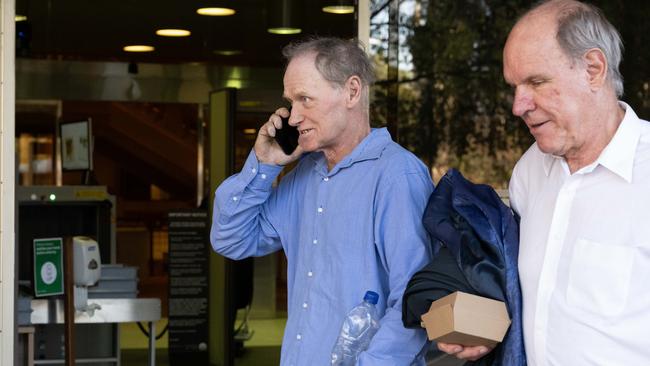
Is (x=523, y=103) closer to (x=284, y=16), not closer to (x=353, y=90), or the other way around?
(x=353, y=90)

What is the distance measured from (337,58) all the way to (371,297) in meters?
0.58

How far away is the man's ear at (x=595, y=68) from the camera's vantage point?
2.15 meters

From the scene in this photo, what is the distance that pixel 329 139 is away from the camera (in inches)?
107

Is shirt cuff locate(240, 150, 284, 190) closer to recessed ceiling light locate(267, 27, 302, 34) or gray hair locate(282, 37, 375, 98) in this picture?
gray hair locate(282, 37, 375, 98)

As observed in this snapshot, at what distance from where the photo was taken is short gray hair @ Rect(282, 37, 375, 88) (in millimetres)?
2711

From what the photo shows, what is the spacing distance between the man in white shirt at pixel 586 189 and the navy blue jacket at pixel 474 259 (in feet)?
0.32

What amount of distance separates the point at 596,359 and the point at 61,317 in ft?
13.1

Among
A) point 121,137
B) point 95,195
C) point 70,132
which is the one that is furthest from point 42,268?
point 121,137

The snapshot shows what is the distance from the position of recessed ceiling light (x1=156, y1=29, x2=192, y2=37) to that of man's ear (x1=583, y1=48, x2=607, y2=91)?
7.82m

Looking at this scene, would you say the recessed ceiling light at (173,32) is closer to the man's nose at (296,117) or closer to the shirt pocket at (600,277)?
the man's nose at (296,117)

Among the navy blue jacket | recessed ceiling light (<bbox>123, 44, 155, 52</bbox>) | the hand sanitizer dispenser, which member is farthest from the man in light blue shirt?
recessed ceiling light (<bbox>123, 44, 155, 52</bbox>)

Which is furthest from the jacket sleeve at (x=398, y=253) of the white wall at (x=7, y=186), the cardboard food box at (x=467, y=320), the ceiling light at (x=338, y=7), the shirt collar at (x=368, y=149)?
the ceiling light at (x=338, y=7)

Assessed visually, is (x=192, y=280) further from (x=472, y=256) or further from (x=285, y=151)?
(x=472, y=256)

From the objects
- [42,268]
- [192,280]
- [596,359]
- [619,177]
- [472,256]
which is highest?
[619,177]
